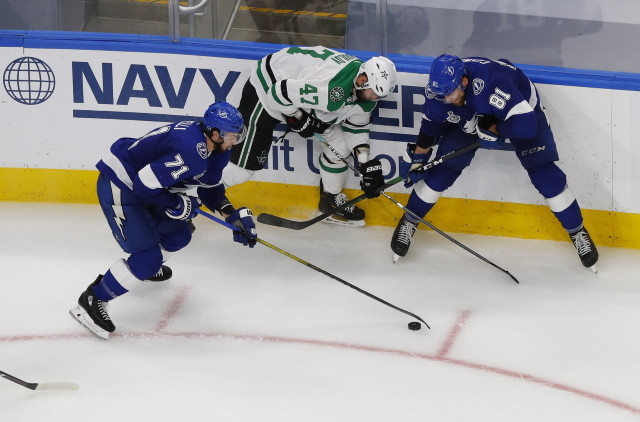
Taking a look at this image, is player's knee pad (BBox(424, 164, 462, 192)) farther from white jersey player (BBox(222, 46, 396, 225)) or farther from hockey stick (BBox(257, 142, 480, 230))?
white jersey player (BBox(222, 46, 396, 225))

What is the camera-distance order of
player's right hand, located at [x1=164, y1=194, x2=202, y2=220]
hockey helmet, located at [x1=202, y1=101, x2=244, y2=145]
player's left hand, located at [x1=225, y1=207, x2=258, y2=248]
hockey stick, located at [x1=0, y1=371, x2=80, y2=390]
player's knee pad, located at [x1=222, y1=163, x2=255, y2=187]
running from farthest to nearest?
player's knee pad, located at [x1=222, y1=163, x2=255, y2=187]
player's left hand, located at [x1=225, y1=207, x2=258, y2=248]
player's right hand, located at [x1=164, y1=194, x2=202, y2=220]
hockey helmet, located at [x1=202, y1=101, x2=244, y2=145]
hockey stick, located at [x1=0, y1=371, x2=80, y2=390]

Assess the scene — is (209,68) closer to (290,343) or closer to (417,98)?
(417,98)

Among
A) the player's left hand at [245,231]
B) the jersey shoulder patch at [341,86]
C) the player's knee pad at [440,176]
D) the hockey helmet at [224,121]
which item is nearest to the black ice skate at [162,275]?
the player's left hand at [245,231]

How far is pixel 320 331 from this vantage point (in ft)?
14.2

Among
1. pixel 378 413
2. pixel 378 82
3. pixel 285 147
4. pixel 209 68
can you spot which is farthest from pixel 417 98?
pixel 378 413

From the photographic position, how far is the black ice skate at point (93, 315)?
4195 mm

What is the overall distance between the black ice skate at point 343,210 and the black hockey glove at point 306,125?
0.41 metres

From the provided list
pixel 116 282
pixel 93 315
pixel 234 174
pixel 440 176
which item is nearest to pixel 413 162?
pixel 440 176

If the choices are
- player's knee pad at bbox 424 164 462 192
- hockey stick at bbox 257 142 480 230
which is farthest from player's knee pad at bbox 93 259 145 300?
player's knee pad at bbox 424 164 462 192

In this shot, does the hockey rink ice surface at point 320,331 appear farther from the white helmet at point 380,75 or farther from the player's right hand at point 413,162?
the white helmet at point 380,75

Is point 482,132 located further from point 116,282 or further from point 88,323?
point 88,323

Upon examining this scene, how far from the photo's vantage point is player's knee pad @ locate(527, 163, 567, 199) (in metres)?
4.72

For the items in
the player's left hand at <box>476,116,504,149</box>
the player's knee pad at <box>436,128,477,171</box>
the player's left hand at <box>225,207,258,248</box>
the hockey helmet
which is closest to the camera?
the hockey helmet

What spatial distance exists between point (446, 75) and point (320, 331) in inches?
49.5
